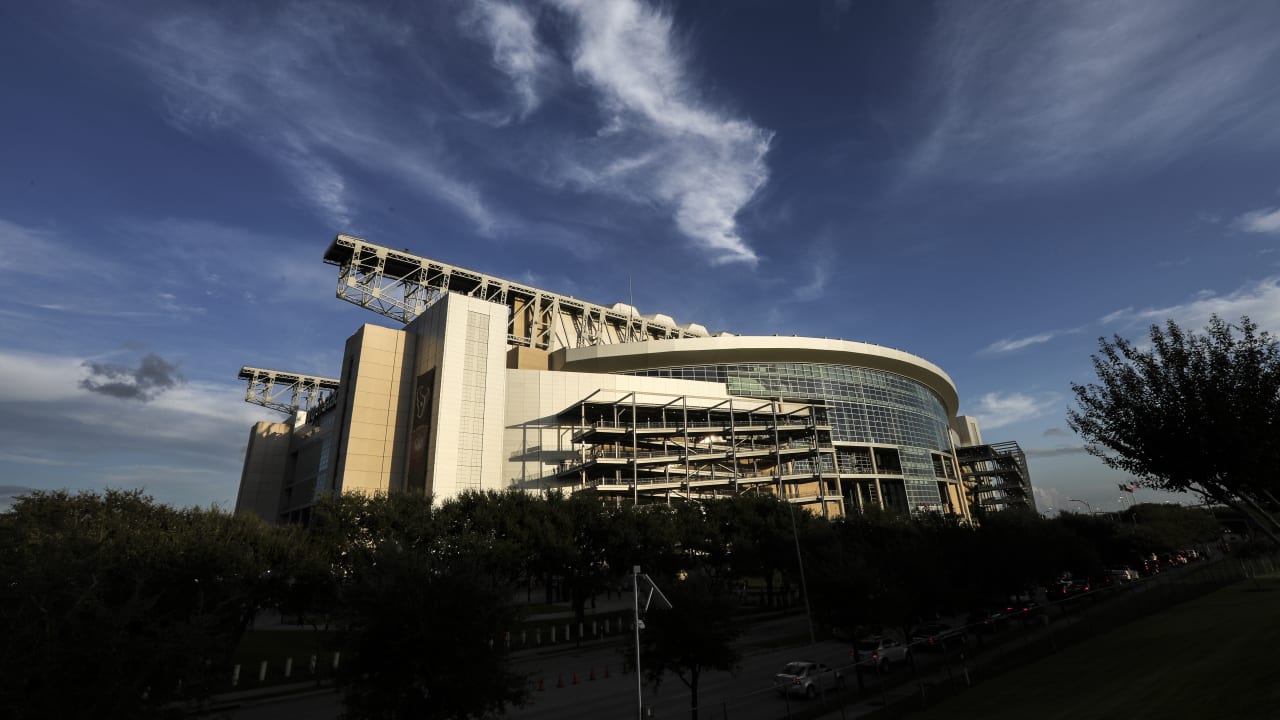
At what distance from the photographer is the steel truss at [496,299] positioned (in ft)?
290

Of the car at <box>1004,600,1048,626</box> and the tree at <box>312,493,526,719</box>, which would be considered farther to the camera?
the car at <box>1004,600,1048,626</box>

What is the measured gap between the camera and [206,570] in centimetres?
3009

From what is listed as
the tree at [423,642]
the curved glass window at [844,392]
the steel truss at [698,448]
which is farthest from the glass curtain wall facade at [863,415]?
the tree at [423,642]

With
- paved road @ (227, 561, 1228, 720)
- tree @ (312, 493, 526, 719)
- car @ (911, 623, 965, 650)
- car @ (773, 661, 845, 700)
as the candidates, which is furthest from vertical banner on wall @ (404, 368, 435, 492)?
tree @ (312, 493, 526, 719)

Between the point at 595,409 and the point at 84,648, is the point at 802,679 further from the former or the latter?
the point at 595,409

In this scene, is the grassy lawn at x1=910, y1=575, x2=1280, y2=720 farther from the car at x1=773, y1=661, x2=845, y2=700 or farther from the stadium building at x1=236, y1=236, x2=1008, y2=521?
the stadium building at x1=236, y1=236, x2=1008, y2=521

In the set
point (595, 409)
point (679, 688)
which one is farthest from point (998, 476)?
point (679, 688)

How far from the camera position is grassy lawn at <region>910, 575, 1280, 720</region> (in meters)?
15.5

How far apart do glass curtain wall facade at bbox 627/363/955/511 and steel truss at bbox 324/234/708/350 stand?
18311 millimetres

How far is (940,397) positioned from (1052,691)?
118 m

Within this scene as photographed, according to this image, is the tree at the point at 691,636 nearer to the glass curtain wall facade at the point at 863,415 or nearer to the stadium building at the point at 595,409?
the stadium building at the point at 595,409

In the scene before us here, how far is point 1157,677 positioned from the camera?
19422mm

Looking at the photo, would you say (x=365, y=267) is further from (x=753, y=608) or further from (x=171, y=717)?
(x=171, y=717)

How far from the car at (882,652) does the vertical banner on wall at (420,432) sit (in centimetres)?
5326
